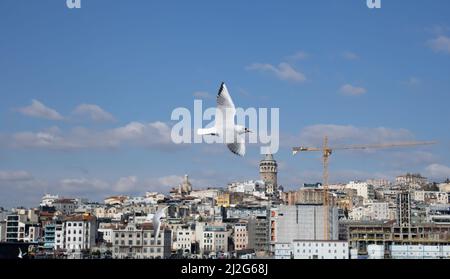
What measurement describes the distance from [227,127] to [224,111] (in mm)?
255

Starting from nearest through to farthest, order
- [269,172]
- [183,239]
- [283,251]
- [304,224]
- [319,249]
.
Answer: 1. [319,249]
2. [283,251]
3. [304,224]
4. [183,239]
5. [269,172]

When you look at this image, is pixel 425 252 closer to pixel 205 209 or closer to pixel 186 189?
pixel 205 209

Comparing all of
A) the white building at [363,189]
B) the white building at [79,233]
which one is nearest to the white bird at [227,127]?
the white building at [79,233]

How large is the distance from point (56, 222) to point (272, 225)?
10216 millimetres

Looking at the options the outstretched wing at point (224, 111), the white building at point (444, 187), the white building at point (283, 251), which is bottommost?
the white building at point (283, 251)

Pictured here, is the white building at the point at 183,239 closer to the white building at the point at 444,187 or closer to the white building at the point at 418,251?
the white building at the point at 418,251

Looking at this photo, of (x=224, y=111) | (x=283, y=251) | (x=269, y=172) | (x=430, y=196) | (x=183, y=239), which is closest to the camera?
(x=224, y=111)

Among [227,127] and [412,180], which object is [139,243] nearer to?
[227,127]

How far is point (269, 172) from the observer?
240ft

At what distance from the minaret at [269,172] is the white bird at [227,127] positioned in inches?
2242

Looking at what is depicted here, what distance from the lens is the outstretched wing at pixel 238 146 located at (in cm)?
1258

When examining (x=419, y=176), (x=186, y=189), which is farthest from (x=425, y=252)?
(x=419, y=176)

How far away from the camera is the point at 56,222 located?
4403cm

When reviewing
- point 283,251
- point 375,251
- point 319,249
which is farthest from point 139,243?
point 375,251
